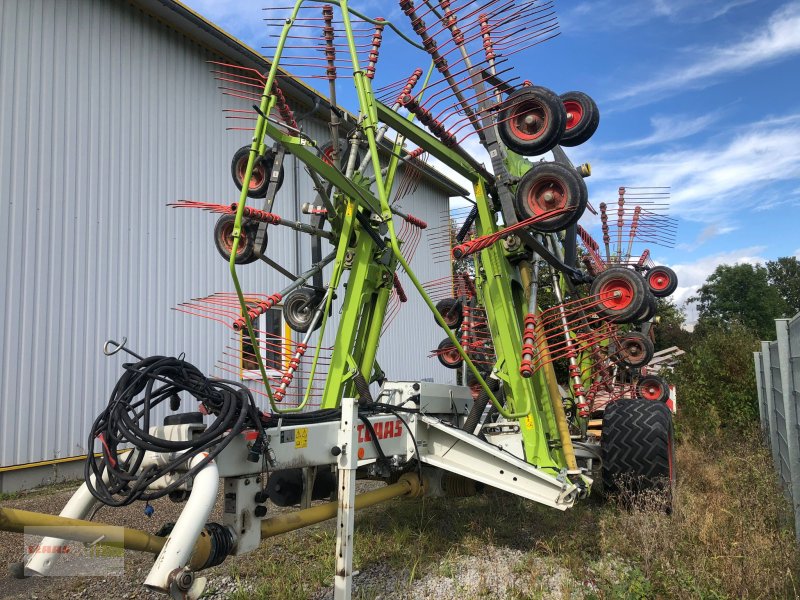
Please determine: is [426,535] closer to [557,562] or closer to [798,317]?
[557,562]

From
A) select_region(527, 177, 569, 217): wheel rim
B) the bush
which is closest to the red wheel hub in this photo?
select_region(527, 177, 569, 217): wheel rim

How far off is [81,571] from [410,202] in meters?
13.1

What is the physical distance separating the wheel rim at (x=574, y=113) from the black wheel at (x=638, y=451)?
2586 millimetres

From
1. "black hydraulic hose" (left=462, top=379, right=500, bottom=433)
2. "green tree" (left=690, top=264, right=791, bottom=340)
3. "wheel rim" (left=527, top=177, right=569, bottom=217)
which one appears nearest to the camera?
"wheel rim" (left=527, top=177, right=569, bottom=217)

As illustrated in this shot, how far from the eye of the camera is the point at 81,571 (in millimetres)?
2793

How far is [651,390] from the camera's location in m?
9.07

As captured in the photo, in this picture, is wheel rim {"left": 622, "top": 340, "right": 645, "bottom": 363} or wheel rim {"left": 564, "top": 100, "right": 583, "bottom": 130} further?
wheel rim {"left": 622, "top": 340, "right": 645, "bottom": 363}

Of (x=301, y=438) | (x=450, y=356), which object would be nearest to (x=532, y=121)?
(x=301, y=438)

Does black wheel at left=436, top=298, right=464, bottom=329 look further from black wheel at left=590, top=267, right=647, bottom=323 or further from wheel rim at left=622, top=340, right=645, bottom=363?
wheel rim at left=622, top=340, right=645, bottom=363

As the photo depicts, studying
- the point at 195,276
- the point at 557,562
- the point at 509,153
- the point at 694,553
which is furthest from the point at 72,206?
the point at 694,553

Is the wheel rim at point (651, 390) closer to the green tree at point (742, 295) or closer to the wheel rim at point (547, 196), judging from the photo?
the wheel rim at point (547, 196)

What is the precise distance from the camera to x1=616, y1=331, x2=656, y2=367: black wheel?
8.20m

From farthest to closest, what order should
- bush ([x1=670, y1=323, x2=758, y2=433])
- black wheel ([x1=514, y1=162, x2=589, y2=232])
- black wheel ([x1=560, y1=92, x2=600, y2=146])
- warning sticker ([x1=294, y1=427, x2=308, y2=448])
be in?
1. bush ([x1=670, y1=323, x2=758, y2=433])
2. black wheel ([x1=560, y1=92, x2=600, y2=146])
3. black wheel ([x1=514, y1=162, x2=589, y2=232])
4. warning sticker ([x1=294, y1=427, x2=308, y2=448])

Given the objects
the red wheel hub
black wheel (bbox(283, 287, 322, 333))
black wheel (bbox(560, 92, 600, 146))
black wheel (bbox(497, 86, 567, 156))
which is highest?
black wheel (bbox(560, 92, 600, 146))
